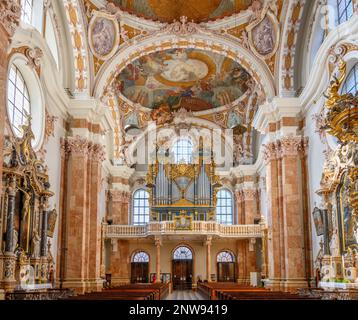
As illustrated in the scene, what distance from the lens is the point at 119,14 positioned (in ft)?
71.6

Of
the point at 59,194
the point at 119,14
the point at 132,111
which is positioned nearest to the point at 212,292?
the point at 59,194

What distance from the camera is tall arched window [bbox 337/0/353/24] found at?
16.2m

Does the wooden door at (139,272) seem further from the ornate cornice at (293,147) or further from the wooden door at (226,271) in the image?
the ornate cornice at (293,147)

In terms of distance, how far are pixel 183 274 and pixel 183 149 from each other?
26.9 ft

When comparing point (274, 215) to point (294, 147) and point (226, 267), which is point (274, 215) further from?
point (226, 267)

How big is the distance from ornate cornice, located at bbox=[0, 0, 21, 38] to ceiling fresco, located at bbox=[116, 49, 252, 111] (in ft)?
52.2

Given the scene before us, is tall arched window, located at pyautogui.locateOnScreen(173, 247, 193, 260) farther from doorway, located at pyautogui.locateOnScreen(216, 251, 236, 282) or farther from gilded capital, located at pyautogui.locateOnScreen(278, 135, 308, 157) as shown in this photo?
gilded capital, located at pyautogui.locateOnScreen(278, 135, 308, 157)

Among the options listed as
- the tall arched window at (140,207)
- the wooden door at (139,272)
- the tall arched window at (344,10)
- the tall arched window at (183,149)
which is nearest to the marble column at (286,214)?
the tall arched window at (344,10)

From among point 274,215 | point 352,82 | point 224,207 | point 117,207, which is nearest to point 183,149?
point 224,207

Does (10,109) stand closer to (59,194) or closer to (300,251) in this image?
(59,194)

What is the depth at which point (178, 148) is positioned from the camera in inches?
1336

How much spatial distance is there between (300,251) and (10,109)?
11755 millimetres

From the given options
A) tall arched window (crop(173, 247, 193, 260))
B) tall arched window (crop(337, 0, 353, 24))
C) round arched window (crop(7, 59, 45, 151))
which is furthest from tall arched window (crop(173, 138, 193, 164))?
tall arched window (crop(337, 0, 353, 24))

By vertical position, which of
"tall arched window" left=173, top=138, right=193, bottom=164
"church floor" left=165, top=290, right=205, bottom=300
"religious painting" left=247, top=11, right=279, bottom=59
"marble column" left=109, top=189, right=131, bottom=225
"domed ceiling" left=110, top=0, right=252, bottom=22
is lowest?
"church floor" left=165, top=290, right=205, bottom=300
